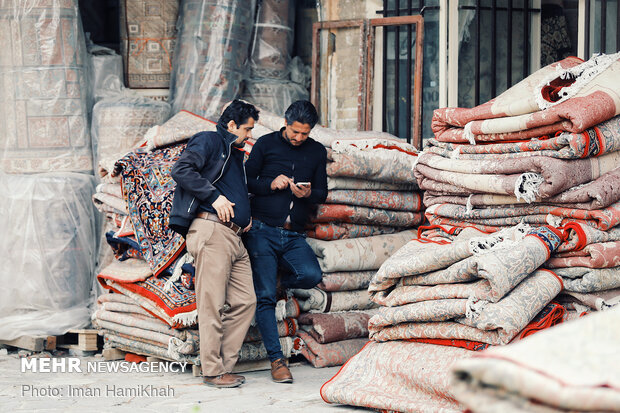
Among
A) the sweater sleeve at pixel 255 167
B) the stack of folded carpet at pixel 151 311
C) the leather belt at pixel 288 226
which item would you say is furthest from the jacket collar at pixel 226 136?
the stack of folded carpet at pixel 151 311

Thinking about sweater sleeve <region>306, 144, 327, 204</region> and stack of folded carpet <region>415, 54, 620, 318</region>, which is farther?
sweater sleeve <region>306, 144, 327, 204</region>

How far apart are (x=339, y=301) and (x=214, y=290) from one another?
1.21m

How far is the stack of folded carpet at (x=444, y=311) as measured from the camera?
4.27 metres

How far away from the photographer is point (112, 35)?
29.1 ft

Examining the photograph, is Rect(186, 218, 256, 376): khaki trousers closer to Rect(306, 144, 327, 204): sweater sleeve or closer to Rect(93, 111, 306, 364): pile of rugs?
Rect(93, 111, 306, 364): pile of rugs

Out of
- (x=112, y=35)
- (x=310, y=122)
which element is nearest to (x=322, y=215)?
(x=310, y=122)

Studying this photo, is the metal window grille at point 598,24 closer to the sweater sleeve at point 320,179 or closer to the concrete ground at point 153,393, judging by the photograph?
the sweater sleeve at point 320,179

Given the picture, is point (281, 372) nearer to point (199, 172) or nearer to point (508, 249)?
point (199, 172)

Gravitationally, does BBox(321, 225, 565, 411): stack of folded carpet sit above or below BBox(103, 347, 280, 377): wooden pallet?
above

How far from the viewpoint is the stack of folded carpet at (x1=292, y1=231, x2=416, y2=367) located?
585cm

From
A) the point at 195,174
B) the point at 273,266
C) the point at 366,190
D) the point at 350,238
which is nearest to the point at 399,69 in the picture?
the point at 366,190

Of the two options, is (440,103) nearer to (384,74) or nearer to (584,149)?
(384,74)

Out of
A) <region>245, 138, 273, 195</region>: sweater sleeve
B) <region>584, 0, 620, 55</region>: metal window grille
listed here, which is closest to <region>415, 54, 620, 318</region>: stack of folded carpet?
<region>584, 0, 620, 55</region>: metal window grille

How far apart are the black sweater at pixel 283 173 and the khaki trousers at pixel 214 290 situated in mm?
455
